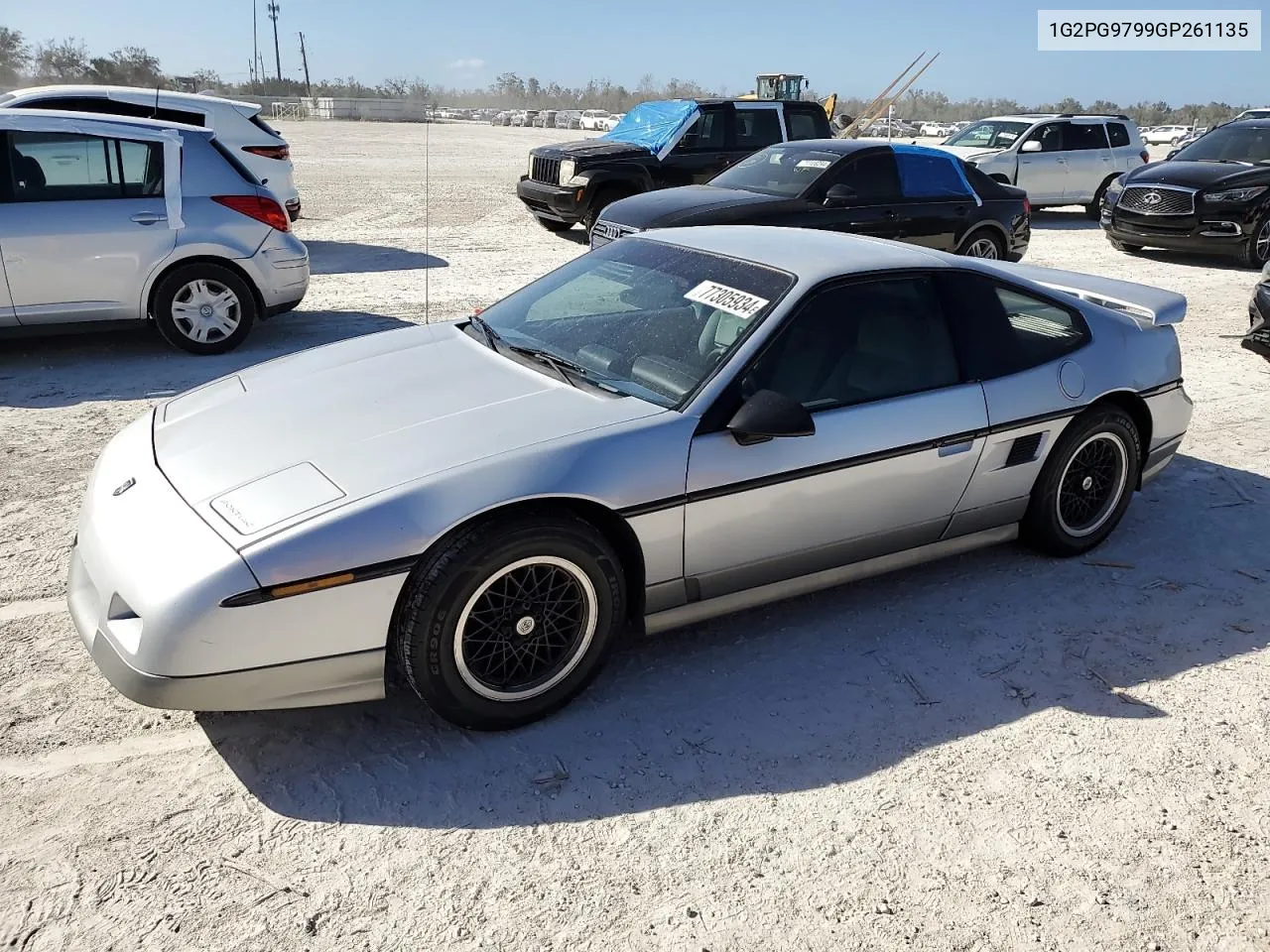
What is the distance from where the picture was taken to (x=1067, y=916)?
8.73ft

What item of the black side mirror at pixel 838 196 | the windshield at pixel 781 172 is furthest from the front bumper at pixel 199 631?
the windshield at pixel 781 172

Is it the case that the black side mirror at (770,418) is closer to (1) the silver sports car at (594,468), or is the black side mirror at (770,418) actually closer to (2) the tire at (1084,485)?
(1) the silver sports car at (594,468)

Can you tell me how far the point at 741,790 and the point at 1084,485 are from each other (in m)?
2.44

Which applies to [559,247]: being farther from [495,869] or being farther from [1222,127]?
[495,869]

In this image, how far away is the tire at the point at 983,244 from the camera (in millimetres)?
10344

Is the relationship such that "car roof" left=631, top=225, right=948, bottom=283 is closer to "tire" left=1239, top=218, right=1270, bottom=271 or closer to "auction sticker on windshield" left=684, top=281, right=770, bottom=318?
"auction sticker on windshield" left=684, top=281, right=770, bottom=318

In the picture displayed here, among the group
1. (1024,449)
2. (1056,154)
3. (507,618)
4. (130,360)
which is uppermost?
(1056,154)

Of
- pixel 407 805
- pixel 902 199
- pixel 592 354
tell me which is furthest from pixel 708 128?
pixel 407 805

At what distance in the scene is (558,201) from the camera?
12.9 metres

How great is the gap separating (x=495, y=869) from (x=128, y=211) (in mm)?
6158

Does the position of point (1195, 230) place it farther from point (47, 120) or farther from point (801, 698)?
point (47, 120)

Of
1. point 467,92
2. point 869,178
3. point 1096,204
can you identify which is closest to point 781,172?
point 869,178

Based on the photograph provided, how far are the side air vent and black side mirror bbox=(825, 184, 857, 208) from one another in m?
Result: 5.73

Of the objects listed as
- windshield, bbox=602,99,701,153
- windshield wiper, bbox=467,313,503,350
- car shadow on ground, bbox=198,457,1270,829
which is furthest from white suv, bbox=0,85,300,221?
car shadow on ground, bbox=198,457,1270,829
